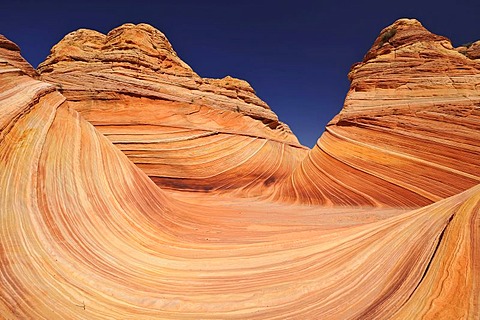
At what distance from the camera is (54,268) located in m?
2.16

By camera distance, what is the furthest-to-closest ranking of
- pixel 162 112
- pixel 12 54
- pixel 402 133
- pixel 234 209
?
pixel 162 112
pixel 402 133
pixel 234 209
pixel 12 54

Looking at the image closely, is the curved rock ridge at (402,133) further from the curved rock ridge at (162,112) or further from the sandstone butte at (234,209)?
the curved rock ridge at (162,112)

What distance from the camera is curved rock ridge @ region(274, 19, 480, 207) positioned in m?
5.82

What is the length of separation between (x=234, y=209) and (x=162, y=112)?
17.7 ft

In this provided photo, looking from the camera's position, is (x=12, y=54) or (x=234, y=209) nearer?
(x=12, y=54)

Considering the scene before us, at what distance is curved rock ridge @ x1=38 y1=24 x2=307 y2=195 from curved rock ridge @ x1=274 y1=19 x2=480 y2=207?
7.89 feet

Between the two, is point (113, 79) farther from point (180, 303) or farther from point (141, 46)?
point (180, 303)

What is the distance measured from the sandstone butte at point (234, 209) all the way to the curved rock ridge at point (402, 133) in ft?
0.12

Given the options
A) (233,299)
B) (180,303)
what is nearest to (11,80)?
(180,303)

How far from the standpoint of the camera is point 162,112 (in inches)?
380

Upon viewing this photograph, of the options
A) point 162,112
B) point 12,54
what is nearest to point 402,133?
point 162,112

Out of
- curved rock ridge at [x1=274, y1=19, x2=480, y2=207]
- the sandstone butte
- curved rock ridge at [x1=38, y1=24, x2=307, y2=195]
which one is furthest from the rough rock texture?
curved rock ridge at [x1=274, y1=19, x2=480, y2=207]

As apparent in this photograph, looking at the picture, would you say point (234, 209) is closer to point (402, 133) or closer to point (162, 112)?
point (402, 133)

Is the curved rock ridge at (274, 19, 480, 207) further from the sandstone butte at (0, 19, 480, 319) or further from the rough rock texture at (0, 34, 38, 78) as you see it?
the rough rock texture at (0, 34, 38, 78)
